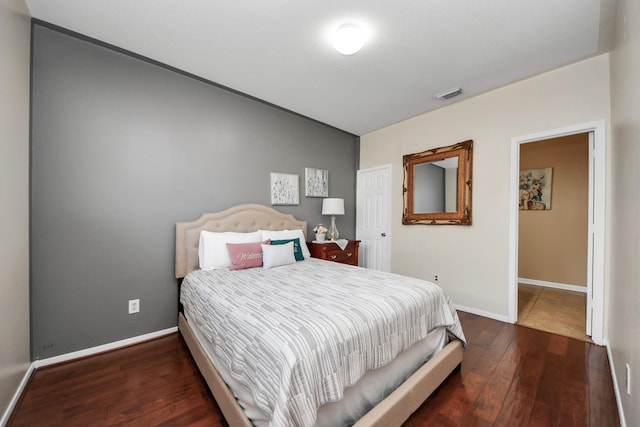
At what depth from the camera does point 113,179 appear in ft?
7.51

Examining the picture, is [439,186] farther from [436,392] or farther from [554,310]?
[436,392]

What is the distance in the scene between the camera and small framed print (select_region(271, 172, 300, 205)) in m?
3.44

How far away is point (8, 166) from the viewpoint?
1514 mm

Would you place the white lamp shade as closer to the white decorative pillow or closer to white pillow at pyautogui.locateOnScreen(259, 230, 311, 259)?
white pillow at pyautogui.locateOnScreen(259, 230, 311, 259)

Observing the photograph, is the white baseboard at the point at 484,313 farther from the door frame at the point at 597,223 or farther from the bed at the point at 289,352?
the bed at the point at 289,352

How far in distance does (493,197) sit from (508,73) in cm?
129

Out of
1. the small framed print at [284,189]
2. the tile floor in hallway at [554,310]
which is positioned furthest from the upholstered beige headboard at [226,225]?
the tile floor in hallway at [554,310]

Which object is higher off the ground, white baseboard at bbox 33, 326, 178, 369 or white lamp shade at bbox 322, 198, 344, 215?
white lamp shade at bbox 322, 198, 344, 215

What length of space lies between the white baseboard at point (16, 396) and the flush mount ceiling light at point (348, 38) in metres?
3.17

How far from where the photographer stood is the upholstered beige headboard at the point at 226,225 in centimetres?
260

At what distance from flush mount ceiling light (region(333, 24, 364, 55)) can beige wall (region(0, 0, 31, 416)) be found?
200cm

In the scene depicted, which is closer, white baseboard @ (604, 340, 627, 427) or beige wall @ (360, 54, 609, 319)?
white baseboard @ (604, 340, 627, 427)

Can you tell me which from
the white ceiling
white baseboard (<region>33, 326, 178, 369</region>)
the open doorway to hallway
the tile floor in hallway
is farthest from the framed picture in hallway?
white baseboard (<region>33, 326, 178, 369</region>)

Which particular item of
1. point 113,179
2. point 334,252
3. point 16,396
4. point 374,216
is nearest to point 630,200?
point 334,252
